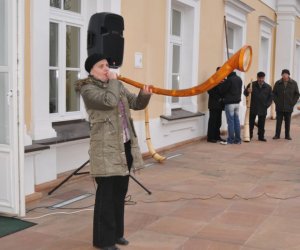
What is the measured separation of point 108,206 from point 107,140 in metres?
0.53

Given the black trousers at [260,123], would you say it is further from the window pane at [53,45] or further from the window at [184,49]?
the window pane at [53,45]

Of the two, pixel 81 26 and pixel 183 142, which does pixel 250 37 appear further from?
pixel 81 26

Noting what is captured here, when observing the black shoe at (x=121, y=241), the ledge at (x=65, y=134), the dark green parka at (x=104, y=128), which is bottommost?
the black shoe at (x=121, y=241)

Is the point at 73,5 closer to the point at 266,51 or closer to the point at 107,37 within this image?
the point at 107,37

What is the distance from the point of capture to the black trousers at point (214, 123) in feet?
34.3

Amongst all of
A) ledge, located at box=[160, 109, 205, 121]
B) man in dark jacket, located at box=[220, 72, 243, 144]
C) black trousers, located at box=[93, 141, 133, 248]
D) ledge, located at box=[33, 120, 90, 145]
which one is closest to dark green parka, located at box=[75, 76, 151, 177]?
black trousers, located at box=[93, 141, 133, 248]

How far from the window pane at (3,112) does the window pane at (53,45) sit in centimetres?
164

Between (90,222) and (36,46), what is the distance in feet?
7.20

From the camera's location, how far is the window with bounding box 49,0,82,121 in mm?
6398

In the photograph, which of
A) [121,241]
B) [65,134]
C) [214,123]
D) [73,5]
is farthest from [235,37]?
[121,241]

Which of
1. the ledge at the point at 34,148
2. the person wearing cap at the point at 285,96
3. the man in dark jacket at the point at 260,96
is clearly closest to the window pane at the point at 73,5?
the ledge at the point at 34,148

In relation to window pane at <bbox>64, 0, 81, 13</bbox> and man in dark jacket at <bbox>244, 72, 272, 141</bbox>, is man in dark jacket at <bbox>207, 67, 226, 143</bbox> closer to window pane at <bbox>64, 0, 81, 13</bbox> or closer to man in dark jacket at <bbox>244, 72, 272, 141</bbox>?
man in dark jacket at <bbox>244, 72, 272, 141</bbox>

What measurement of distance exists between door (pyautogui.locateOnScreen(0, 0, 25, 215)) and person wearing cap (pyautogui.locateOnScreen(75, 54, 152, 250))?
1150 millimetres

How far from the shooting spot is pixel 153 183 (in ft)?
21.5
